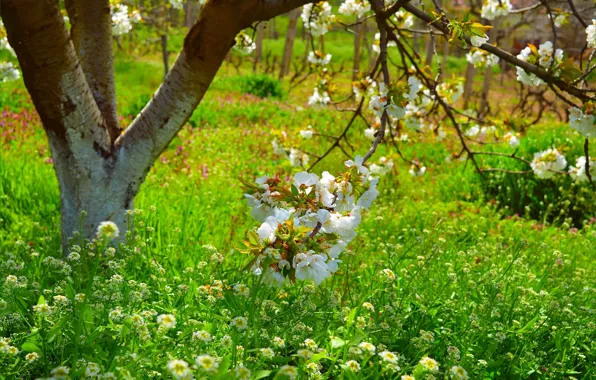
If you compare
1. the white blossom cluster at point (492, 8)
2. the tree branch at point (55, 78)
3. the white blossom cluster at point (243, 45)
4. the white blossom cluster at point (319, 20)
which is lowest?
the tree branch at point (55, 78)

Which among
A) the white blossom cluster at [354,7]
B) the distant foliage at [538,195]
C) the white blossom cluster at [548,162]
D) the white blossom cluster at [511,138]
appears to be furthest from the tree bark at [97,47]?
the distant foliage at [538,195]

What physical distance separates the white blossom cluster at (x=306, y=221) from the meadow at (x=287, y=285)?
0.35 ft

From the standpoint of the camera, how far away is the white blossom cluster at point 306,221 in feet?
5.18

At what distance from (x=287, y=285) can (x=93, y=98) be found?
146 centimetres

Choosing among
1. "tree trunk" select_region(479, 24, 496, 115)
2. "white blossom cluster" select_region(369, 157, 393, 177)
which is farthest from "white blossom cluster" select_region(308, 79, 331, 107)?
"tree trunk" select_region(479, 24, 496, 115)

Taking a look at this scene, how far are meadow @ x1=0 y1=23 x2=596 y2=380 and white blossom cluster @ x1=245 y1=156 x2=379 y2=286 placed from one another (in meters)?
0.11

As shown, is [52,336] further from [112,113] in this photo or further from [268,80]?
[268,80]

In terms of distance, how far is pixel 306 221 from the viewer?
1.68m

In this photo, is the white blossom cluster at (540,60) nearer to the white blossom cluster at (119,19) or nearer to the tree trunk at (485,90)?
the white blossom cluster at (119,19)

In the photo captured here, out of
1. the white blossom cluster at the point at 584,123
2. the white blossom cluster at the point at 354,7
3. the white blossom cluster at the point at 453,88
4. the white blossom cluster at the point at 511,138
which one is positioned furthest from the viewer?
the white blossom cluster at the point at 354,7

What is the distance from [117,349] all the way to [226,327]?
573 mm

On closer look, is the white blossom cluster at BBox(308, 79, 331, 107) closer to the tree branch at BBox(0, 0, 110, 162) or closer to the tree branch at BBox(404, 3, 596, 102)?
the tree branch at BBox(404, 3, 596, 102)

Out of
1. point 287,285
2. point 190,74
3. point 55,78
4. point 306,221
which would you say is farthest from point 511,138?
point 55,78

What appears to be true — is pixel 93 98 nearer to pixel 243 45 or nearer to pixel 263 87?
pixel 243 45
